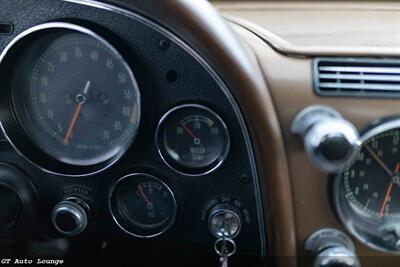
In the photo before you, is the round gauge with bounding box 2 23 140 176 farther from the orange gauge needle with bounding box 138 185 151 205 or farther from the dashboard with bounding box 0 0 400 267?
the orange gauge needle with bounding box 138 185 151 205

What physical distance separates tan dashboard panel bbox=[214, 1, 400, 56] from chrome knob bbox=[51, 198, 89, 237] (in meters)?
0.92

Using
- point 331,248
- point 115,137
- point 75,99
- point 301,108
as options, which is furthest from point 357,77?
point 75,99

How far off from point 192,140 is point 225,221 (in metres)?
0.31

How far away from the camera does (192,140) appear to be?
6.64 feet

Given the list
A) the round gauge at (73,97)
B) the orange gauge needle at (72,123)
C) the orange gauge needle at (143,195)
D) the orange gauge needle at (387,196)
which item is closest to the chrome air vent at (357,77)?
the orange gauge needle at (387,196)

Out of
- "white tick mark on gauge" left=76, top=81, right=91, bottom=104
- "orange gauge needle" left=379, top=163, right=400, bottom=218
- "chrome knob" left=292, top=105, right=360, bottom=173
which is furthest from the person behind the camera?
"white tick mark on gauge" left=76, top=81, right=91, bottom=104

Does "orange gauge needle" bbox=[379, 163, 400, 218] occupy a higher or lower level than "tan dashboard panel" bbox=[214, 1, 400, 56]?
lower

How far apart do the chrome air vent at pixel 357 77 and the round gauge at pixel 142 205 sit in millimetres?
687

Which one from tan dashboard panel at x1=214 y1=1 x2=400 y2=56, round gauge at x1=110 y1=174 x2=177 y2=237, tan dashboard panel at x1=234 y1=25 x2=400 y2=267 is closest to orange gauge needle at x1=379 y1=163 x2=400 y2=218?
tan dashboard panel at x1=234 y1=25 x2=400 y2=267

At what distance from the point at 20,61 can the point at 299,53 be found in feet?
3.26

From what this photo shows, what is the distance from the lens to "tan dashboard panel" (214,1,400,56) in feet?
6.43

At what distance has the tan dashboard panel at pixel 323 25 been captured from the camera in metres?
1.96

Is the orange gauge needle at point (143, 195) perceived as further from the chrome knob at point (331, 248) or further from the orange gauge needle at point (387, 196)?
the orange gauge needle at point (387, 196)

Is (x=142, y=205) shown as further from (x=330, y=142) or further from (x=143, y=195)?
(x=330, y=142)
